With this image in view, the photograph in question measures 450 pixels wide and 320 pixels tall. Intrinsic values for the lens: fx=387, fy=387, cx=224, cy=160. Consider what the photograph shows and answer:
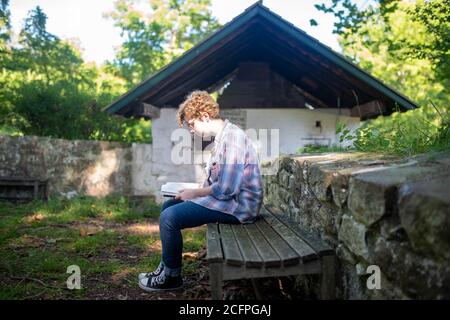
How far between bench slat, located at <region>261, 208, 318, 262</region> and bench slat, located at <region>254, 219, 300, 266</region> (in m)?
0.03

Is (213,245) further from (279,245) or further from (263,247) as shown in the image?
(279,245)

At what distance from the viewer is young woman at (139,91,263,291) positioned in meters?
2.79

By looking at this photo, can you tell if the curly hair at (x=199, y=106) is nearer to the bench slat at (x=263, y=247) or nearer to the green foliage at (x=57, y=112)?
the bench slat at (x=263, y=247)

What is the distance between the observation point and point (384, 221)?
1874 millimetres

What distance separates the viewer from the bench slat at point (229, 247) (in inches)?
86.4

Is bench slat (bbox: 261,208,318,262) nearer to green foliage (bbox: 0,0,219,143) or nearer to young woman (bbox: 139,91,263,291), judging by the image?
young woman (bbox: 139,91,263,291)

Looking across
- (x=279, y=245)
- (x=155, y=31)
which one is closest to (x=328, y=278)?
(x=279, y=245)

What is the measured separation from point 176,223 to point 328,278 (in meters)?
1.11

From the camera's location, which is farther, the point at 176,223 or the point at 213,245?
the point at 176,223

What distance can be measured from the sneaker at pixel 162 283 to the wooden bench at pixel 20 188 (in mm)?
5336

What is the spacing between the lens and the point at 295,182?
3357mm

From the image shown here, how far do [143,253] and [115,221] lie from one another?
6.97ft

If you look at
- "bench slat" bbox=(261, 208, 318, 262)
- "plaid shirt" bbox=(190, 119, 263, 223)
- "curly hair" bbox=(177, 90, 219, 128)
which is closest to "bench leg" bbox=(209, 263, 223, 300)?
"bench slat" bbox=(261, 208, 318, 262)
